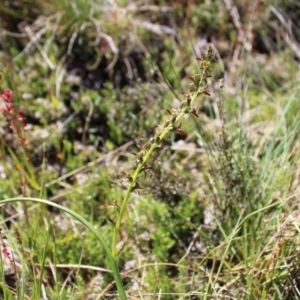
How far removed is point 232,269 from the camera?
2.18 m

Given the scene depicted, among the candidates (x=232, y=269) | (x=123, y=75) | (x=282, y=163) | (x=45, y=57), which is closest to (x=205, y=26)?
(x=123, y=75)

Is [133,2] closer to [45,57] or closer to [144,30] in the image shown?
[144,30]

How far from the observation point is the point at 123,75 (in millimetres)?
3607

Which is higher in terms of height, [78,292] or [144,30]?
[144,30]

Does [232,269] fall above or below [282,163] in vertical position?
below

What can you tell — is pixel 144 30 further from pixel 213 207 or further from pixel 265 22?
pixel 213 207

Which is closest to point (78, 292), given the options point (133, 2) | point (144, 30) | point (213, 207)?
point (213, 207)

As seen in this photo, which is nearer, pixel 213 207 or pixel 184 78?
pixel 213 207

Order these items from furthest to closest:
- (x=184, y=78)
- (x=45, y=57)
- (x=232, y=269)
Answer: (x=184, y=78), (x=45, y=57), (x=232, y=269)

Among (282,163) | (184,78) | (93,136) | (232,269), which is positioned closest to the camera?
(232,269)

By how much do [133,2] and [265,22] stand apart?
3.24ft

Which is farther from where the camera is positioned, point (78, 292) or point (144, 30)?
point (144, 30)

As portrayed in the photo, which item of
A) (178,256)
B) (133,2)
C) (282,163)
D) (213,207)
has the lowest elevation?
(178,256)

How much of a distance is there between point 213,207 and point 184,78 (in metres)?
1.39
